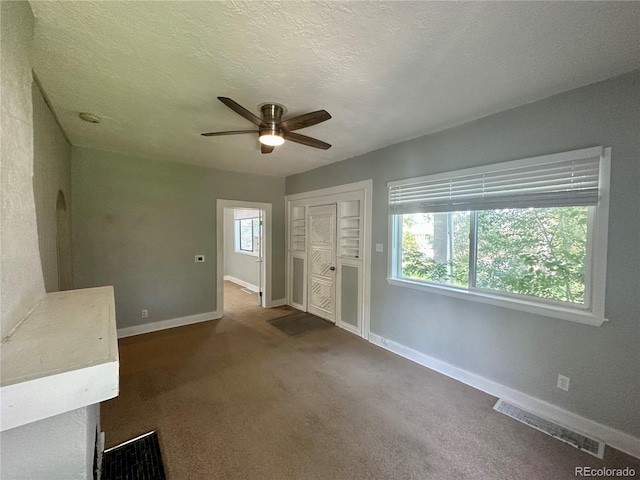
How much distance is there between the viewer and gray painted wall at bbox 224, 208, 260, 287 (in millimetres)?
6523

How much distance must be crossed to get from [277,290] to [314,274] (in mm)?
962

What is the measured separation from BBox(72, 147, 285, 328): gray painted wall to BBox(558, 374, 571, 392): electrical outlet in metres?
4.27

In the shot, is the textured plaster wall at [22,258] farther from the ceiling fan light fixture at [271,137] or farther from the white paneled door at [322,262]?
the white paneled door at [322,262]

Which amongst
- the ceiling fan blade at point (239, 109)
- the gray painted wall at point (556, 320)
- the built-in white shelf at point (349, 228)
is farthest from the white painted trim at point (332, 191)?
the ceiling fan blade at point (239, 109)

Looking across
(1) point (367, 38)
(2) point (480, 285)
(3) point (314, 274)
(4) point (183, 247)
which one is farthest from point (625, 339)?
(4) point (183, 247)

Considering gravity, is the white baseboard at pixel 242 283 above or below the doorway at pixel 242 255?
below

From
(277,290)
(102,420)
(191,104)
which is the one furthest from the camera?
(277,290)

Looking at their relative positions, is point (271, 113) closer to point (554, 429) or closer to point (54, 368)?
point (54, 368)

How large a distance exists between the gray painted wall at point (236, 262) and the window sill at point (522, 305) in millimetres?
4445

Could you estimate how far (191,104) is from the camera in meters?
2.13

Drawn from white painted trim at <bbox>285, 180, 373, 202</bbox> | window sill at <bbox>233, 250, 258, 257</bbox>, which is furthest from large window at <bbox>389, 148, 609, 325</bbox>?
window sill at <bbox>233, 250, 258, 257</bbox>

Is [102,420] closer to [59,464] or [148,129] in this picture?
[59,464]

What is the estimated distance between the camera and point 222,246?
431 cm

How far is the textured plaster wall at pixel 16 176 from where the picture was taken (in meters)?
0.86
